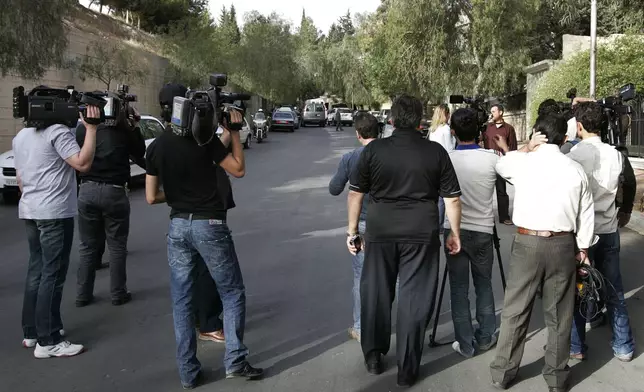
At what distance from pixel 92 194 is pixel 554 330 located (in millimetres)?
4017

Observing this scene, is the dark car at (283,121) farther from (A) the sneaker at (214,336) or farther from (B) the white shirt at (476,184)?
(B) the white shirt at (476,184)

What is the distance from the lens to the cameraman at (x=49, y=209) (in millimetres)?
4715

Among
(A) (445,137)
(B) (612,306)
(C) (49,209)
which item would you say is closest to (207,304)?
(C) (49,209)

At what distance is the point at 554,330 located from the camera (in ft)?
13.8

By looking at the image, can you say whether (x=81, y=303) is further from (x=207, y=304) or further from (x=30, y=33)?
(x=30, y=33)

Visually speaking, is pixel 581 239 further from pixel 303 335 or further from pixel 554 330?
pixel 303 335

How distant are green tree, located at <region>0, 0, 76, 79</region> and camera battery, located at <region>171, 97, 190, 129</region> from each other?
1226cm

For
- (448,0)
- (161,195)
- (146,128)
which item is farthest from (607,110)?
(448,0)

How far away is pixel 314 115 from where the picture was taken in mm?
49219

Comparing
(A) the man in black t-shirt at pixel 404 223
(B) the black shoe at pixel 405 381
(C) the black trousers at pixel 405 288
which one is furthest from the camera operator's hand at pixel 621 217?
(B) the black shoe at pixel 405 381

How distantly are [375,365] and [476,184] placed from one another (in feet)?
4.76

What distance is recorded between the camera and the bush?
20.2 metres

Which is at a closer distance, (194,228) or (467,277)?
(194,228)

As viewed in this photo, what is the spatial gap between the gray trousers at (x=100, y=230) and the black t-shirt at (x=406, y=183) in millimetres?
2747
